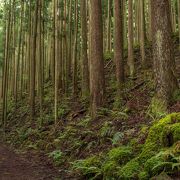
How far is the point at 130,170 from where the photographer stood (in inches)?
207

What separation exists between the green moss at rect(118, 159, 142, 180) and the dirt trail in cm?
177

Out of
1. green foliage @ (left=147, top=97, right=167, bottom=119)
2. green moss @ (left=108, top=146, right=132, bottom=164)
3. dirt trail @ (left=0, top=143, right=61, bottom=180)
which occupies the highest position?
green foliage @ (left=147, top=97, right=167, bottom=119)

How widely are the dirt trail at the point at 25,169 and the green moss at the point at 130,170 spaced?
177 cm

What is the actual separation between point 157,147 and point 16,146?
816 cm

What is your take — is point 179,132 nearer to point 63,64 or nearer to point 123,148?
point 123,148

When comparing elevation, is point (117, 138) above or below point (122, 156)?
above

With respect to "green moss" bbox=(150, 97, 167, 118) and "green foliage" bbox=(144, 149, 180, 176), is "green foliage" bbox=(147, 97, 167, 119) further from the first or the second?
"green foliage" bbox=(144, 149, 180, 176)

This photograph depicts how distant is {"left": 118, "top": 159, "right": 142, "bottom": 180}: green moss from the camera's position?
5.15m

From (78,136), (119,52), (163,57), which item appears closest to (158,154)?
(163,57)

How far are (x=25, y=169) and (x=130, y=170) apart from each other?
3437 millimetres

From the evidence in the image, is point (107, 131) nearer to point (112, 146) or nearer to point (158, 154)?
point (112, 146)

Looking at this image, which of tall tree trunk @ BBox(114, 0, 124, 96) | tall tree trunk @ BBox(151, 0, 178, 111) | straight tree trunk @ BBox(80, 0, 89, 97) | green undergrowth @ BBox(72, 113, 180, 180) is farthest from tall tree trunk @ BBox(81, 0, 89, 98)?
green undergrowth @ BBox(72, 113, 180, 180)

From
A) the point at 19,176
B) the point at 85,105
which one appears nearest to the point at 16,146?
the point at 85,105

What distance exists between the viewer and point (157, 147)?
561cm
